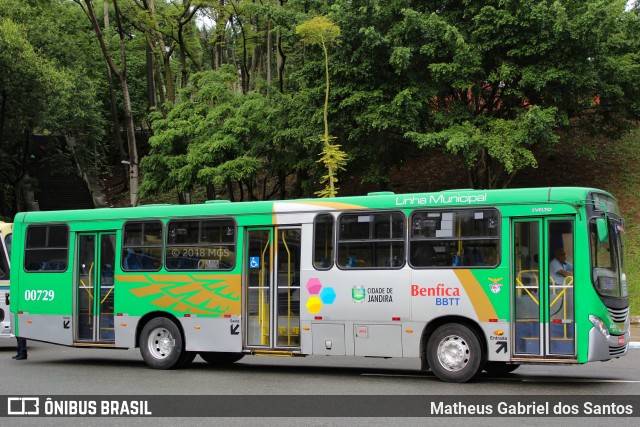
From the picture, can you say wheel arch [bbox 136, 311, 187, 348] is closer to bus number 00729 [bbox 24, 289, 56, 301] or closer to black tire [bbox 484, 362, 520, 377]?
bus number 00729 [bbox 24, 289, 56, 301]

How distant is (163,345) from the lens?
566 inches

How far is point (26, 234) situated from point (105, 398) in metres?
6.58

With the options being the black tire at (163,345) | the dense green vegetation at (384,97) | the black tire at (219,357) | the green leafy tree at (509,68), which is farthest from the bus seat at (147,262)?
the green leafy tree at (509,68)

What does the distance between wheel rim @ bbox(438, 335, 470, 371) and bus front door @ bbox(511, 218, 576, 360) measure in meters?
0.75

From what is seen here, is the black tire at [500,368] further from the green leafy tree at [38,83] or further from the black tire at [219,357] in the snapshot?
the green leafy tree at [38,83]

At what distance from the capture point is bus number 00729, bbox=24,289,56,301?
15.6 metres

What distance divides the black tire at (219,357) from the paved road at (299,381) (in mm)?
185

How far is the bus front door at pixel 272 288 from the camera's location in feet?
43.4

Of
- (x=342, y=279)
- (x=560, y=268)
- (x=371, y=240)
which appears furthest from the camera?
(x=342, y=279)

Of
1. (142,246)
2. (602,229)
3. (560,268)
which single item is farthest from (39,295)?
(602,229)

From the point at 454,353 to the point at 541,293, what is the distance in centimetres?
161

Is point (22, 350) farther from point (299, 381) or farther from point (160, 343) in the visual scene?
point (299, 381)

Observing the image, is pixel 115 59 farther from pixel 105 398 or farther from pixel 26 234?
pixel 105 398

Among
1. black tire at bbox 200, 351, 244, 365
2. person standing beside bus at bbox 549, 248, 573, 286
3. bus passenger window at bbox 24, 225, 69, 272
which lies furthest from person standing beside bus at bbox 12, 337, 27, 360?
person standing beside bus at bbox 549, 248, 573, 286
